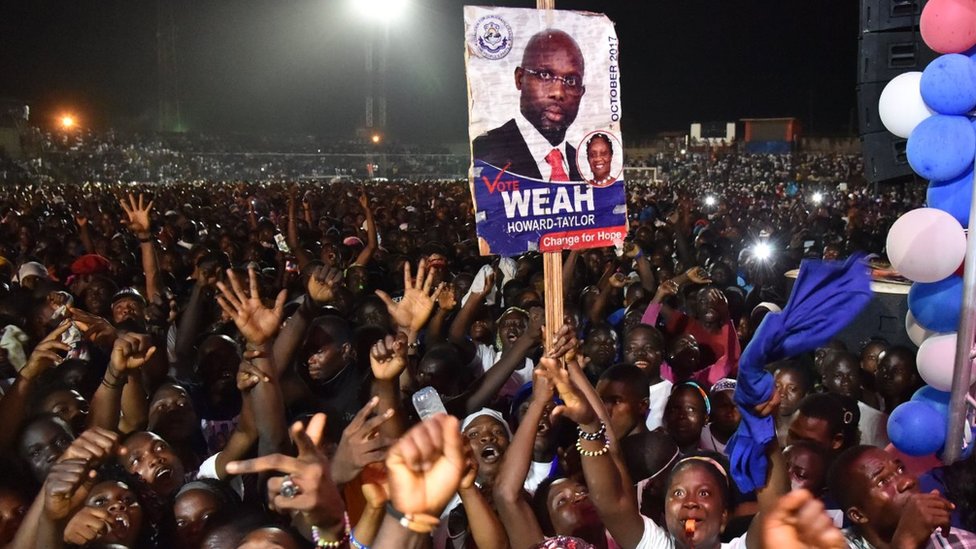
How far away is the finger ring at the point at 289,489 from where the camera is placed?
75.9 inches

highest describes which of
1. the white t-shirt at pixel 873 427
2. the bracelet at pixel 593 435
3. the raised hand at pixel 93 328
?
the raised hand at pixel 93 328

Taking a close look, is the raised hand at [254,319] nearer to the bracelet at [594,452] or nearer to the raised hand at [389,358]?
the raised hand at [389,358]

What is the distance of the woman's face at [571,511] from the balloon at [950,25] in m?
2.76

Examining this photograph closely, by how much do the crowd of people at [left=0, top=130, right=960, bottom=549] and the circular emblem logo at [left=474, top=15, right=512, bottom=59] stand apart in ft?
3.68

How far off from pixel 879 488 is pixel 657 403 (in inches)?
59.1

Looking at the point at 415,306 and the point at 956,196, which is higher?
the point at 956,196

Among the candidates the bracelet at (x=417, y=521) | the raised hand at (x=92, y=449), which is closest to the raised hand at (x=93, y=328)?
the raised hand at (x=92, y=449)

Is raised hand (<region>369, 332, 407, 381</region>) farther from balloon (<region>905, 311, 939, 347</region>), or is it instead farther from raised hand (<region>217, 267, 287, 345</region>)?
balloon (<region>905, 311, 939, 347</region>)

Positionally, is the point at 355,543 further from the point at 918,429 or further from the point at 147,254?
the point at 147,254

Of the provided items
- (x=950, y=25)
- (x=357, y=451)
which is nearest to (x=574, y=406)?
(x=357, y=451)

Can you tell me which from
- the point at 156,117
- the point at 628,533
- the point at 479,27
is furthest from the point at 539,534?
the point at 156,117

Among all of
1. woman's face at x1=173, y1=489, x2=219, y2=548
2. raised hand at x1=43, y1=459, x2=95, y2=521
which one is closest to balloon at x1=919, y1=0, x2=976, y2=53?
woman's face at x1=173, y1=489, x2=219, y2=548

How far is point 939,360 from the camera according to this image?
361 centimetres

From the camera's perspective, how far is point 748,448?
9.24 ft
